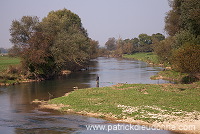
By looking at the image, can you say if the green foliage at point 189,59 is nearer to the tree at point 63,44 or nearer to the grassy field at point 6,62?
the tree at point 63,44

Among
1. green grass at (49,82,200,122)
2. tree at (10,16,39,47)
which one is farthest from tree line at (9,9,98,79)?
green grass at (49,82,200,122)

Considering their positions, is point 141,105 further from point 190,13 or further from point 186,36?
point 186,36

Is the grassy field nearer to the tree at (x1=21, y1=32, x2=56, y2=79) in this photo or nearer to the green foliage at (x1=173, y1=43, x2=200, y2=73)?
the tree at (x1=21, y1=32, x2=56, y2=79)

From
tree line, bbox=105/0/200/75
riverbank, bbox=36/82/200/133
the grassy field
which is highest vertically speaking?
tree line, bbox=105/0/200/75

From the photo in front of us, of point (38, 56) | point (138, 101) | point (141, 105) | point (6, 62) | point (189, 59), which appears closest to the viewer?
point (141, 105)

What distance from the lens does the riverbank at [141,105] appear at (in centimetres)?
2031

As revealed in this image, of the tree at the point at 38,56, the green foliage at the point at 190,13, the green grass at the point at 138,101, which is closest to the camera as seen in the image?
the green grass at the point at 138,101

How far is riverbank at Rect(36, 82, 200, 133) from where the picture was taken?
2031 centimetres

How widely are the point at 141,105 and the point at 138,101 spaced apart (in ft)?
5.01

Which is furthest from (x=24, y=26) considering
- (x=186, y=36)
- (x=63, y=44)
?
(x=186, y=36)

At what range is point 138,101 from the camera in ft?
85.1

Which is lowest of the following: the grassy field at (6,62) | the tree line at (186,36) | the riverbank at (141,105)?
the riverbank at (141,105)

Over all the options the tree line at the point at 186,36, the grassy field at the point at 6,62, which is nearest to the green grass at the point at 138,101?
the tree line at the point at 186,36

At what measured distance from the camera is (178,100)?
998 inches
